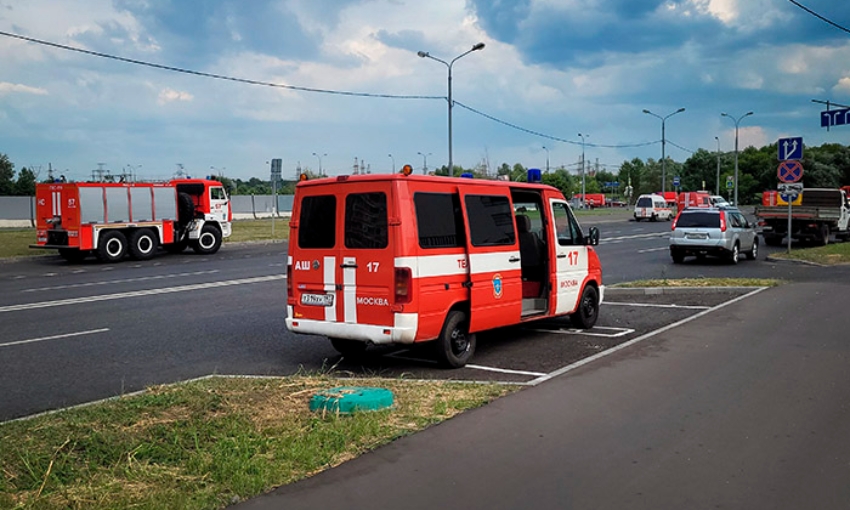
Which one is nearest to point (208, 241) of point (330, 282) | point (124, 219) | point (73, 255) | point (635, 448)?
point (124, 219)

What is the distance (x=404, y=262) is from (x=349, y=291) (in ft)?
2.66

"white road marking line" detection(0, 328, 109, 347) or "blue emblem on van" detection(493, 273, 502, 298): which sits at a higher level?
"blue emblem on van" detection(493, 273, 502, 298)

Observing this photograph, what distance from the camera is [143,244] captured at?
86.0 ft

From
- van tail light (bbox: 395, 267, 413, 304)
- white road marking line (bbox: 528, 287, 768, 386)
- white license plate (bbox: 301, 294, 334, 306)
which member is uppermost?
van tail light (bbox: 395, 267, 413, 304)

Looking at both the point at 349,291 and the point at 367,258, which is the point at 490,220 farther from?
the point at 349,291

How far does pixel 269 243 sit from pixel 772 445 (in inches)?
1197

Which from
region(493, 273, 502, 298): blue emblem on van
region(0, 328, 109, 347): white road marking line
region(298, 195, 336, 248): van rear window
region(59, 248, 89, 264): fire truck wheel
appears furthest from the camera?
region(59, 248, 89, 264): fire truck wheel

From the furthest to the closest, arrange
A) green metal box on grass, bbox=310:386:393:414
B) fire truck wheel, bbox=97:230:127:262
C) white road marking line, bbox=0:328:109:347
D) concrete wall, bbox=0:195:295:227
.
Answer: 1. concrete wall, bbox=0:195:295:227
2. fire truck wheel, bbox=97:230:127:262
3. white road marking line, bbox=0:328:109:347
4. green metal box on grass, bbox=310:386:393:414

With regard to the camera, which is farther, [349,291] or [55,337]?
[55,337]

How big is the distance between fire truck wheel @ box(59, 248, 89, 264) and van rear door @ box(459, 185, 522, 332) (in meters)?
20.4

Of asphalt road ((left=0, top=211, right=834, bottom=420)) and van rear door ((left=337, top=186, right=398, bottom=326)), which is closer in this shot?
van rear door ((left=337, top=186, right=398, bottom=326))

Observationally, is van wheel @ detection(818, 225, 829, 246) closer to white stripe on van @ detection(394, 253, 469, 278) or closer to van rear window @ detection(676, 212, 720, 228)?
van rear window @ detection(676, 212, 720, 228)

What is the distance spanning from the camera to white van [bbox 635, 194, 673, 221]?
5703 cm

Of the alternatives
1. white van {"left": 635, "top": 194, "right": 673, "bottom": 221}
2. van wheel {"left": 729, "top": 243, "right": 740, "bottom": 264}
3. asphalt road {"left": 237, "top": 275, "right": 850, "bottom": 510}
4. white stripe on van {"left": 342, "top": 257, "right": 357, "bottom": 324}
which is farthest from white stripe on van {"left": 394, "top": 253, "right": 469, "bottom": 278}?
white van {"left": 635, "top": 194, "right": 673, "bottom": 221}
